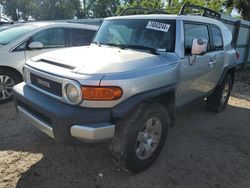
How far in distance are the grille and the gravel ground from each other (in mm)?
726

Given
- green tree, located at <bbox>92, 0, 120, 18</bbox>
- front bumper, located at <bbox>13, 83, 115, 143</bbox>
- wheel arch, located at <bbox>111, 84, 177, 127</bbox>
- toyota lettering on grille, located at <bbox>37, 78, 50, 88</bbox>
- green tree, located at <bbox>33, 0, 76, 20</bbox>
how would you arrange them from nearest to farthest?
front bumper, located at <bbox>13, 83, 115, 143</bbox> → wheel arch, located at <bbox>111, 84, 177, 127</bbox> → toyota lettering on grille, located at <bbox>37, 78, 50, 88</bbox> → green tree, located at <bbox>33, 0, 76, 20</bbox> → green tree, located at <bbox>92, 0, 120, 18</bbox>

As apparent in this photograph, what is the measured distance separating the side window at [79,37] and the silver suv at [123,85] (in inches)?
84.2

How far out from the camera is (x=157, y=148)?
369 centimetres

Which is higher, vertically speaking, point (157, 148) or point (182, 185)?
point (157, 148)

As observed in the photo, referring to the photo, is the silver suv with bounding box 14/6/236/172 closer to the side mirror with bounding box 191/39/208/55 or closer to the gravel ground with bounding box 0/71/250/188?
the side mirror with bounding box 191/39/208/55

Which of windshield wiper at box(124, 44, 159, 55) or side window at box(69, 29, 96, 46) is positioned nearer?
windshield wiper at box(124, 44, 159, 55)

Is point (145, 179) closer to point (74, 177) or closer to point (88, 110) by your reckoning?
point (74, 177)

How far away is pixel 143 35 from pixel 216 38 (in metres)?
1.85

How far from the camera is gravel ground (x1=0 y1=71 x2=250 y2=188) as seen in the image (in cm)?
335

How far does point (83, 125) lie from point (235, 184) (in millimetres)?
1986

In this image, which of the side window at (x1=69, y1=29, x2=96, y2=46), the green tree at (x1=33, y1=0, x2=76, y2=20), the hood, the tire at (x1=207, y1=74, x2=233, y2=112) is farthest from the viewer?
the green tree at (x1=33, y1=0, x2=76, y2=20)

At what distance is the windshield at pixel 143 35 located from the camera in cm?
398

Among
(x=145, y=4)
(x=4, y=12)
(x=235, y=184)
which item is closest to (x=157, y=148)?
(x=235, y=184)

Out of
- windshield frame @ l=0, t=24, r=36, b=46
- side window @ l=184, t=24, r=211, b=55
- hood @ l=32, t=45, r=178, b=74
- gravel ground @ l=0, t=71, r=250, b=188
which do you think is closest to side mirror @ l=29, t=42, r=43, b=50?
windshield frame @ l=0, t=24, r=36, b=46
